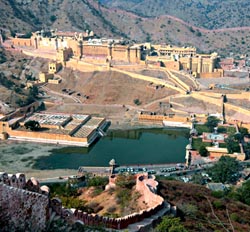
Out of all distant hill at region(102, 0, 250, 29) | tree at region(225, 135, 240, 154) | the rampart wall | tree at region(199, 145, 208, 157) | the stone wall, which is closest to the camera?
the stone wall

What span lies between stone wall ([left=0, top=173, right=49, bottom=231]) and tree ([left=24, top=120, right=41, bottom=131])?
25.3 meters

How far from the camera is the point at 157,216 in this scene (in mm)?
11898

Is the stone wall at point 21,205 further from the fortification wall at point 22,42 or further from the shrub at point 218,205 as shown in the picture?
the fortification wall at point 22,42

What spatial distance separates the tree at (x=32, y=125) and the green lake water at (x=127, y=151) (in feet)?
10.3

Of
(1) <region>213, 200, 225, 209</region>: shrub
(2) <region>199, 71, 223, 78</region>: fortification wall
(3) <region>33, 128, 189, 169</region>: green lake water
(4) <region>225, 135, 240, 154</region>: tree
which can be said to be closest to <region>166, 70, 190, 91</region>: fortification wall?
(2) <region>199, 71, 223, 78</region>: fortification wall

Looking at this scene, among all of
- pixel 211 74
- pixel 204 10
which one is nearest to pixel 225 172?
pixel 211 74

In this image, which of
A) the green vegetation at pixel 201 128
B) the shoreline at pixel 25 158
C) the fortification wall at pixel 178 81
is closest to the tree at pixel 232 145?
the green vegetation at pixel 201 128

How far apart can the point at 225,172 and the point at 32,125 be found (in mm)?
15334

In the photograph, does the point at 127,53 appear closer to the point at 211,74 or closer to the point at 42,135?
the point at 211,74

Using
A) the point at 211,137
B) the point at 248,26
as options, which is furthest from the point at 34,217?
the point at 248,26

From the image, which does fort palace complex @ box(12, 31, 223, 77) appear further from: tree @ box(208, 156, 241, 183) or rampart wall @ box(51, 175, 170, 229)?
rampart wall @ box(51, 175, 170, 229)

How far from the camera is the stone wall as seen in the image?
6.36 metres

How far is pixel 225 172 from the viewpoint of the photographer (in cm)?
2264

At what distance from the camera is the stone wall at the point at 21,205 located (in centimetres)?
636
